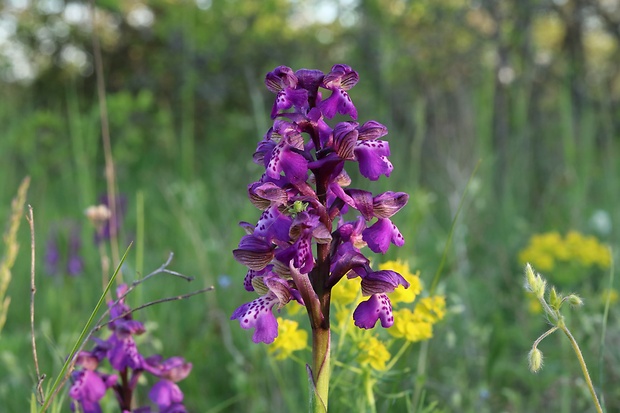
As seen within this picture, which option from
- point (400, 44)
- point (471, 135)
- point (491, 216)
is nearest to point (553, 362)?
point (491, 216)

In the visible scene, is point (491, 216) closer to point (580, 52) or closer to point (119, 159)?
Answer: point (580, 52)

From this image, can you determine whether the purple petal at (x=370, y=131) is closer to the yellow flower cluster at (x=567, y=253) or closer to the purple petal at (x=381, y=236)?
the purple petal at (x=381, y=236)

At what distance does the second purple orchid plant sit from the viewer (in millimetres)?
1200

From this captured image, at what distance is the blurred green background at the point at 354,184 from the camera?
259 centimetres

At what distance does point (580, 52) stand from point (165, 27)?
392 centimetres

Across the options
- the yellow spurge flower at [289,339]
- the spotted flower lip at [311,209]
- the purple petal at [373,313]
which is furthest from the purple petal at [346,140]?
the yellow spurge flower at [289,339]

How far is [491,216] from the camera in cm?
477

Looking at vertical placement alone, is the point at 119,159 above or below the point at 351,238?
below

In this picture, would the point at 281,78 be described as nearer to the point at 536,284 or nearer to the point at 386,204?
the point at 386,204

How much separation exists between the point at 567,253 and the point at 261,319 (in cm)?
231

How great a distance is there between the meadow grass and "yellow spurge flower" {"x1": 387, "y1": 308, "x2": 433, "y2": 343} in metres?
0.11

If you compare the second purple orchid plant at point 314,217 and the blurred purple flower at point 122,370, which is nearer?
the second purple orchid plant at point 314,217

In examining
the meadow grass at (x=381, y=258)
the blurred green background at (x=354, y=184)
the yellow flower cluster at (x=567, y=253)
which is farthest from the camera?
the yellow flower cluster at (x=567, y=253)

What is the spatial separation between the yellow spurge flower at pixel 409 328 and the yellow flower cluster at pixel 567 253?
5.75 feet
